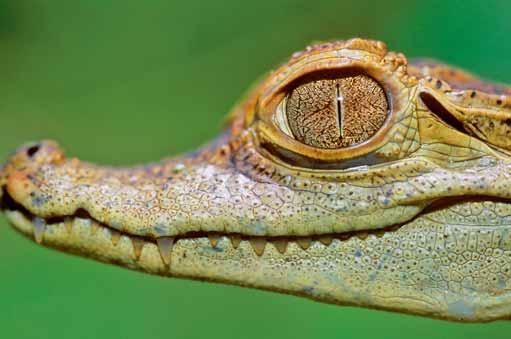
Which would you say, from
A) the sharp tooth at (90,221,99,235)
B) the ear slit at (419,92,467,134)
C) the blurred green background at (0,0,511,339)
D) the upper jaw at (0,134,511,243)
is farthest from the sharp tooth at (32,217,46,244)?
the blurred green background at (0,0,511,339)

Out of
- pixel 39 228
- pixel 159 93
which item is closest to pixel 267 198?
pixel 39 228

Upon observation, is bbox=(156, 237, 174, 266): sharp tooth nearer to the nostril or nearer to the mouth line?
the mouth line

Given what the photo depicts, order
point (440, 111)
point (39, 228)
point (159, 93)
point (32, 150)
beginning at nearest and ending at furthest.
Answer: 1. point (440, 111)
2. point (39, 228)
3. point (32, 150)
4. point (159, 93)

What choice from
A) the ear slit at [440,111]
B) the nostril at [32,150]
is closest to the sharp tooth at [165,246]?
the nostril at [32,150]

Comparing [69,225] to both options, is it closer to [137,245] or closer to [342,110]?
[137,245]

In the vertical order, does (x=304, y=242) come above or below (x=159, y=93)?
below

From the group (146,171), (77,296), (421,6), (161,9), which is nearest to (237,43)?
(161,9)
